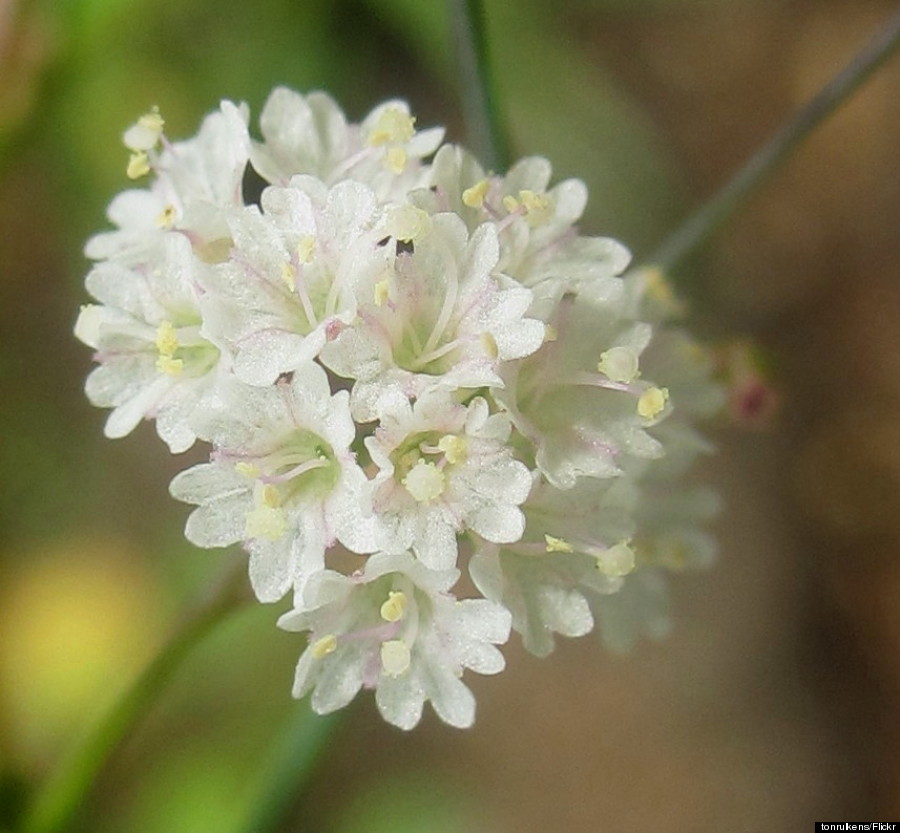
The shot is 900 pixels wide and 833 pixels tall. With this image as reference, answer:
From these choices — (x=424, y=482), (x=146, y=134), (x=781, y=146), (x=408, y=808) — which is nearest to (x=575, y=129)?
(x=781, y=146)

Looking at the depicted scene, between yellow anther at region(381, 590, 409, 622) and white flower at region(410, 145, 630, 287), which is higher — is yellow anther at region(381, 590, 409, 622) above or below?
below

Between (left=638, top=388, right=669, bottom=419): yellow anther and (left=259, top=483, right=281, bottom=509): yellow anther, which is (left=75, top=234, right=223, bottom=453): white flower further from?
(left=638, top=388, right=669, bottom=419): yellow anther

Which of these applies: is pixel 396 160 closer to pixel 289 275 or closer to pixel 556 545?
pixel 289 275

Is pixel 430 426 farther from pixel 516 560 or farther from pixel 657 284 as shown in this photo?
pixel 657 284

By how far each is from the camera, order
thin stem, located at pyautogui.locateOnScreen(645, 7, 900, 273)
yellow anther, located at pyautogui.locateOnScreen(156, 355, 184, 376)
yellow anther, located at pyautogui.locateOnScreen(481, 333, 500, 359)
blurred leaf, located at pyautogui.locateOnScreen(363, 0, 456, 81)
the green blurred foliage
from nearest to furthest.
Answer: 1. yellow anther, located at pyautogui.locateOnScreen(481, 333, 500, 359)
2. yellow anther, located at pyautogui.locateOnScreen(156, 355, 184, 376)
3. thin stem, located at pyautogui.locateOnScreen(645, 7, 900, 273)
4. the green blurred foliage
5. blurred leaf, located at pyautogui.locateOnScreen(363, 0, 456, 81)

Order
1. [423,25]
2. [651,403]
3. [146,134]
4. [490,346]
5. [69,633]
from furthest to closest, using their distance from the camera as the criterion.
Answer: [423,25] → [69,633] → [146,134] → [651,403] → [490,346]

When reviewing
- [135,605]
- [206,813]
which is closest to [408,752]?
[206,813]

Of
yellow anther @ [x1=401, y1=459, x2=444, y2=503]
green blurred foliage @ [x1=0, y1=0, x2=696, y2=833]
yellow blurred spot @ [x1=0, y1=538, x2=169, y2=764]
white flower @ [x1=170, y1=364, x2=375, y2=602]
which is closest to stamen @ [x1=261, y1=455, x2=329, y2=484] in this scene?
white flower @ [x1=170, y1=364, x2=375, y2=602]
